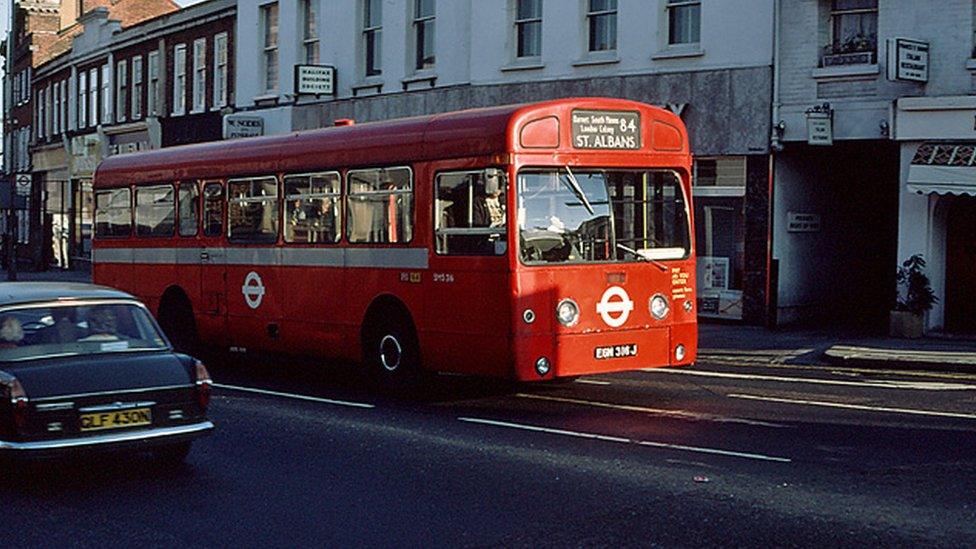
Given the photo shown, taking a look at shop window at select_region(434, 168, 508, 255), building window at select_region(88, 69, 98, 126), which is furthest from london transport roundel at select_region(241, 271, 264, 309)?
building window at select_region(88, 69, 98, 126)

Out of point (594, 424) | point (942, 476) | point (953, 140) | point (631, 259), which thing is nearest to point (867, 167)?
point (953, 140)

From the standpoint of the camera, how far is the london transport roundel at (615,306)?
14.2 meters

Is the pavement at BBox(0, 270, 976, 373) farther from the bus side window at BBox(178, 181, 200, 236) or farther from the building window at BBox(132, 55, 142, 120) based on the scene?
the building window at BBox(132, 55, 142, 120)

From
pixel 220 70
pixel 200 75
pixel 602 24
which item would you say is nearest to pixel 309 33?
pixel 220 70

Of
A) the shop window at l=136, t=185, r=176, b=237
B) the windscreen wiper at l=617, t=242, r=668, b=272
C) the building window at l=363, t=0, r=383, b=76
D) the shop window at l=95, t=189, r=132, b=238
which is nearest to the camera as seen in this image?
the windscreen wiper at l=617, t=242, r=668, b=272

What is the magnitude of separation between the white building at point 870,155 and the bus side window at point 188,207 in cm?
1004

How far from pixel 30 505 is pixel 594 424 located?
5.21 m

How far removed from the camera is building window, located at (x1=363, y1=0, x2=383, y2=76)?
33156mm

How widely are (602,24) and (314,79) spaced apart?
898 centimetres

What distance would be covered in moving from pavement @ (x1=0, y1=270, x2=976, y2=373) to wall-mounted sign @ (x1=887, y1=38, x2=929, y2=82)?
3.98 metres

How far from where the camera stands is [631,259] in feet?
47.5

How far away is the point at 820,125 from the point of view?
909 inches

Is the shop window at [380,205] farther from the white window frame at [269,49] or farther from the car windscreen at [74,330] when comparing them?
the white window frame at [269,49]

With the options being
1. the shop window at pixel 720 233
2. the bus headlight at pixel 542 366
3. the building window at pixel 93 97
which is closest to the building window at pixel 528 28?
the shop window at pixel 720 233
